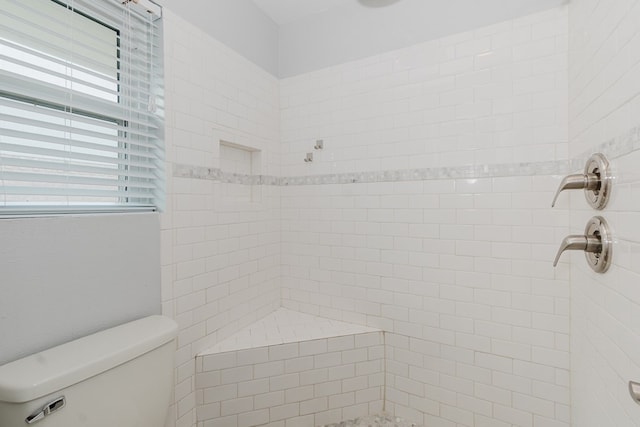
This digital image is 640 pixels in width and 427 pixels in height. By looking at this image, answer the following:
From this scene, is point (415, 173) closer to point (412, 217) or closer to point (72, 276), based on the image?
point (412, 217)

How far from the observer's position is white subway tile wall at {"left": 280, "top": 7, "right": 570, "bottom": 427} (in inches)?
60.7

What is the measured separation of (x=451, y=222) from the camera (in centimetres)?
176

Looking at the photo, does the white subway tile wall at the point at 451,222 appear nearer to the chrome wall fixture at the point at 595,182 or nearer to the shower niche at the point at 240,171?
the shower niche at the point at 240,171

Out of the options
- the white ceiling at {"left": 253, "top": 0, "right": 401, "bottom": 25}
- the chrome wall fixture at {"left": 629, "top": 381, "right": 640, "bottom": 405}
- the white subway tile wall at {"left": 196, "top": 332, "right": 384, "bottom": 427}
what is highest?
the white ceiling at {"left": 253, "top": 0, "right": 401, "bottom": 25}

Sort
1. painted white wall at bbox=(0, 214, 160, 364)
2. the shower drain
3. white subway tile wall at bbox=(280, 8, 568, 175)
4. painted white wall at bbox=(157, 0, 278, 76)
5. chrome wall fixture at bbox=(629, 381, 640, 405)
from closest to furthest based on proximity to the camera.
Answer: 1. chrome wall fixture at bbox=(629, 381, 640, 405)
2. painted white wall at bbox=(0, 214, 160, 364)
3. white subway tile wall at bbox=(280, 8, 568, 175)
4. painted white wall at bbox=(157, 0, 278, 76)
5. the shower drain

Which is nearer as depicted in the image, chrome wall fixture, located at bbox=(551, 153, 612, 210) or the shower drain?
chrome wall fixture, located at bbox=(551, 153, 612, 210)

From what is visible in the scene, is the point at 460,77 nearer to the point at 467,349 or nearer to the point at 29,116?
the point at 467,349

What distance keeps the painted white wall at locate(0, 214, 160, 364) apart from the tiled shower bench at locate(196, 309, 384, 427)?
55 centimetres

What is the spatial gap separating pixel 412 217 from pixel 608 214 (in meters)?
0.94

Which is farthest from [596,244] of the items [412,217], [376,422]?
[376,422]

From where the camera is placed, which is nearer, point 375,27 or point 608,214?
point 608,214

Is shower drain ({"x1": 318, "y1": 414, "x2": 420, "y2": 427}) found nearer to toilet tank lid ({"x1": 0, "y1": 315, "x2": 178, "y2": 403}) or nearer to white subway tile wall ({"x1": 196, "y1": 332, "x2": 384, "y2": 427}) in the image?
white subway tile wall ({"x1": 196, "y1": 332, "x2": 384, "y2": 427})

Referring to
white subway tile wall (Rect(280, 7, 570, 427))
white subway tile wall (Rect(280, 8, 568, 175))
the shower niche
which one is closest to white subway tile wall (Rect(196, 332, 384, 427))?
white subway tile wall (Rect(280, 7, 570, 427))

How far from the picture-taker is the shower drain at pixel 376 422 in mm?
1824
